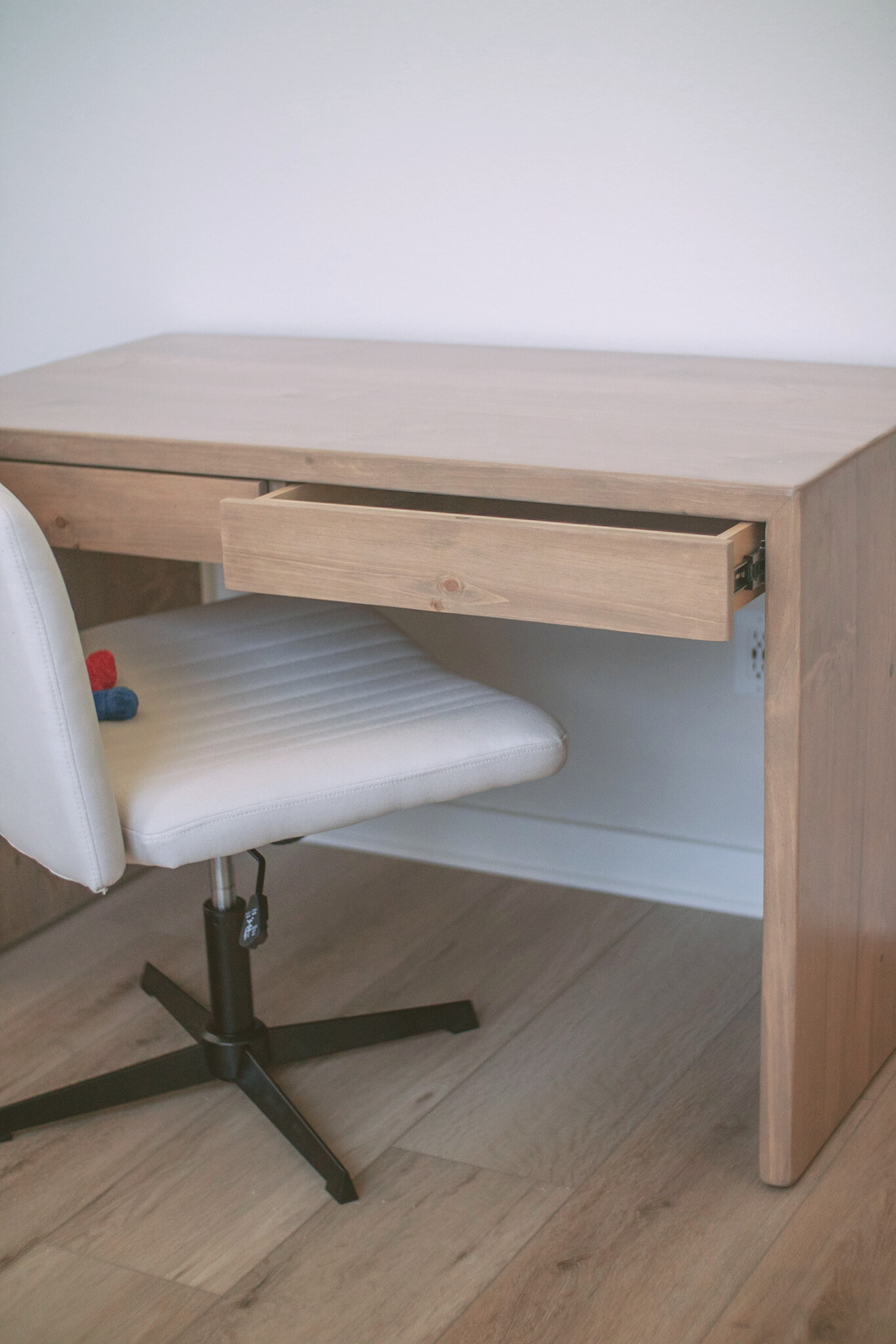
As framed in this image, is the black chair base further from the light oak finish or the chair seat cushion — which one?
the light oak finish

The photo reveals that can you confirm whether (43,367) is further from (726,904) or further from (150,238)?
(726,904)

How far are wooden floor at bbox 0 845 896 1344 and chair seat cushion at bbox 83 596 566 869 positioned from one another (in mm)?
→ 376

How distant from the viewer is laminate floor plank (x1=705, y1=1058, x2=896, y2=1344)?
119 cm

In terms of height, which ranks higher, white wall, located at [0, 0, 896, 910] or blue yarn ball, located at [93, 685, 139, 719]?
white wall, located at [0, 0, 896, 910]

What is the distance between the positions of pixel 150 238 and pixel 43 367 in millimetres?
340

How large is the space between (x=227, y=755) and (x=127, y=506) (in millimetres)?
307

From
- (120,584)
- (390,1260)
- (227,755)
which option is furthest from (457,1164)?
(120,584)

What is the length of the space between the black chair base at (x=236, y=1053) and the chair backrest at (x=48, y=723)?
0.84 feet

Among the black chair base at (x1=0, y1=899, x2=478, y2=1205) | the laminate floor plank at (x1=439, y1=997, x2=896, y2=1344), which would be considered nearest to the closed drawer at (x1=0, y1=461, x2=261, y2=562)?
the black chair base at (x1=0, y1=899, x2=478, y2=1205)

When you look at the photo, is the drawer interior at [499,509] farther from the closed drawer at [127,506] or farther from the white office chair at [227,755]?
the white office chair at [227,755]

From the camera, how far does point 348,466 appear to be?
4.32 feet

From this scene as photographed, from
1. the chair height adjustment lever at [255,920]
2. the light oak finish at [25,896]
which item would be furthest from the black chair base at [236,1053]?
the light oak finish at [25,896]

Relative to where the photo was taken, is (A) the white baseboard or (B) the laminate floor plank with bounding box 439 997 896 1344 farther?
(A) the white baseboard

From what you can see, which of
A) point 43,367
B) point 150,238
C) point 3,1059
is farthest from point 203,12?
point 3,1059
